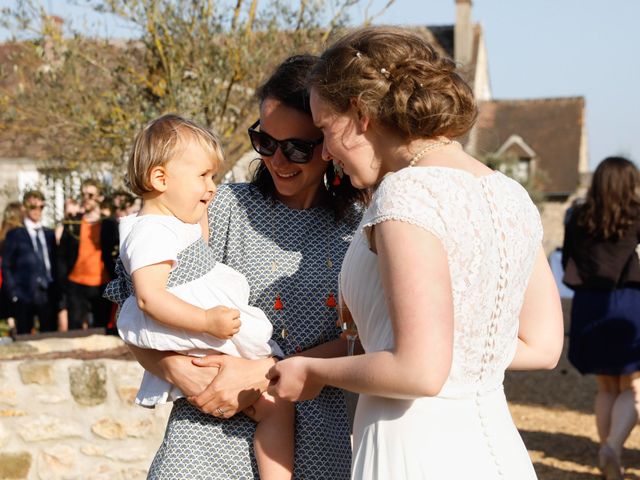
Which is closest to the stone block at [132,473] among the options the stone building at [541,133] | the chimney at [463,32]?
the stone building at [541,133]

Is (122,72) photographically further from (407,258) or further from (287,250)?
(407,258)

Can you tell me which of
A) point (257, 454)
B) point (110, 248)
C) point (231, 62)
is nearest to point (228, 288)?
point (257, 454)

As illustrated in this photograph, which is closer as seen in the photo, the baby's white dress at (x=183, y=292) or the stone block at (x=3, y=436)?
the baby's white dress at (x=183, y=292)

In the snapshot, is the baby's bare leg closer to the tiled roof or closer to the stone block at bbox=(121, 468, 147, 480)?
the stone block at bbox=(121, 468, 147, 480)

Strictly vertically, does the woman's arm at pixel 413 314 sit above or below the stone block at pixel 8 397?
above

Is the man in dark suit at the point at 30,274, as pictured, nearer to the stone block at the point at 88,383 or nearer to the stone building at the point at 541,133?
the stone block at the point at 88,383

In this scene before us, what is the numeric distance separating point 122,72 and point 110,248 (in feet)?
11.4

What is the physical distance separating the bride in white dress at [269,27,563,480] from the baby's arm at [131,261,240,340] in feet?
0.85

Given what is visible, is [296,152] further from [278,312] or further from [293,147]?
[278,312]

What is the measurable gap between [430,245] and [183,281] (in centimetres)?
89

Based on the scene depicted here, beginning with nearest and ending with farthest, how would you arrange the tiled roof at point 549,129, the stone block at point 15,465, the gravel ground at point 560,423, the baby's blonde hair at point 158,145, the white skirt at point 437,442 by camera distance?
the white skirt at point 437,442, the baby's blonde hair at point 158,145, the stone block at point 15,465, the gravel ground at point 560,423, the tiled roof at point 549,129

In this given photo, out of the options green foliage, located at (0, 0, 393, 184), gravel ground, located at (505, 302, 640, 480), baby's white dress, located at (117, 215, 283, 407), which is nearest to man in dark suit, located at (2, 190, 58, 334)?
green foliage, located at (0, 0, 393, 184)

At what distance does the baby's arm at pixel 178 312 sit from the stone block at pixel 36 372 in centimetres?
347

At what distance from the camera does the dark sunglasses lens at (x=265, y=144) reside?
2.79 meters
